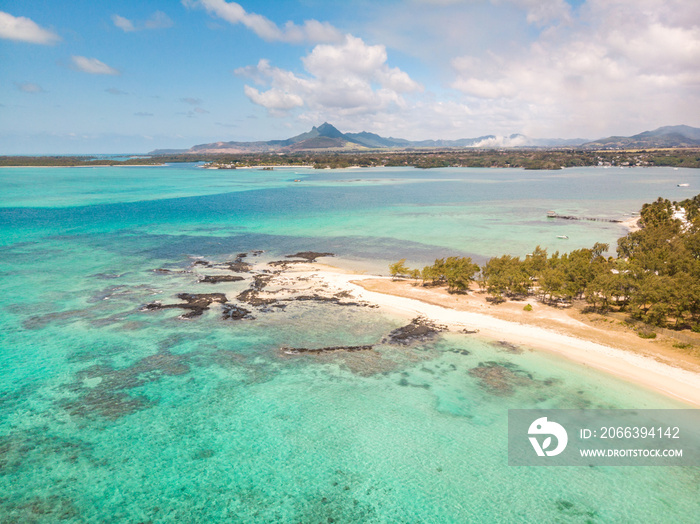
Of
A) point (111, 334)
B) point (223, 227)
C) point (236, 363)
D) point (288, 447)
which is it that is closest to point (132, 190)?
point (223, 227)

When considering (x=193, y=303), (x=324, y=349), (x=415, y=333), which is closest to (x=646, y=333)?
(x=415, y=333)

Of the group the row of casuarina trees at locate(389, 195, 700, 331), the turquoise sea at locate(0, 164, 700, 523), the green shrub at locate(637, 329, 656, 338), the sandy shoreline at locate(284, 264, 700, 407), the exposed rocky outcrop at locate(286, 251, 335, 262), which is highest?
the row of casuarina trees at locate(389, 195, 700, 331)

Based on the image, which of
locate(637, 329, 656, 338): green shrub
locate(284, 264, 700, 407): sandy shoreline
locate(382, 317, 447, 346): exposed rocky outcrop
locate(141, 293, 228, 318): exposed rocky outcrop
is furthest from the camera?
locate(141, 293, 228, 318): exposed rocky outcrop

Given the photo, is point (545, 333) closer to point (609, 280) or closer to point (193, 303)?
point (609, 280)

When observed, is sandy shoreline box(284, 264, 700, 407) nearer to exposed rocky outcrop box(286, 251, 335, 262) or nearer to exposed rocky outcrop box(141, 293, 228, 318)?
exposed rocky outcrop box(286, 251, 335, 262)

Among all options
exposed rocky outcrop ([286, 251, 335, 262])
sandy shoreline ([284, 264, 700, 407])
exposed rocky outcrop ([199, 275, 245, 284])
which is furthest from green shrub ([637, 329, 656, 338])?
exposed rocky outcrop ([199, 275, 245, 284])

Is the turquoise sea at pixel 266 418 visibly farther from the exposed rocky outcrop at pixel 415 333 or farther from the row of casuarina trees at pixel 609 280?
the row of casuarina trees at pixel 609 280
